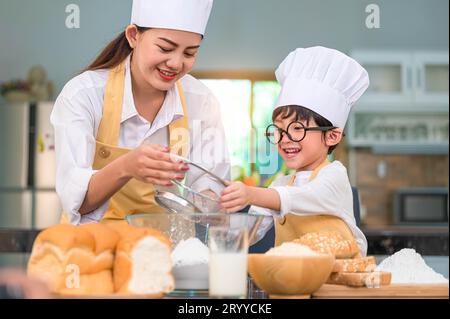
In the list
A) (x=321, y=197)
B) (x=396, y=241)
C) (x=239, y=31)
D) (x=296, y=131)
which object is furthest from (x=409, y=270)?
(x=239, y=31)

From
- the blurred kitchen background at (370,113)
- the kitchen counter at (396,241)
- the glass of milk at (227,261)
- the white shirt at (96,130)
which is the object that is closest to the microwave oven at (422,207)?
the blurred kitchen background at (370,113)

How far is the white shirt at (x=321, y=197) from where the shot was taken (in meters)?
1.41

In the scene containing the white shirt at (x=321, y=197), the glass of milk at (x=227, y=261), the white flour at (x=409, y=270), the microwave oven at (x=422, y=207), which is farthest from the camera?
the microwave oven at (x=422, y=207)

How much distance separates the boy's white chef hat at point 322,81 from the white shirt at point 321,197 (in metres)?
0.10

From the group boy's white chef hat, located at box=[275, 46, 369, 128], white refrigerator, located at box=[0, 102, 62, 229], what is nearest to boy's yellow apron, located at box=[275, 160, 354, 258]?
boy's white chef hat, located at box=[275, 46, 369, 128]

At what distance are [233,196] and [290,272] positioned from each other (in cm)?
22

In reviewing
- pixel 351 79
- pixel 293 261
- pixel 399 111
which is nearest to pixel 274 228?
pixel 351 79

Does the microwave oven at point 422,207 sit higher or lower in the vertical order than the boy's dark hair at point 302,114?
lower

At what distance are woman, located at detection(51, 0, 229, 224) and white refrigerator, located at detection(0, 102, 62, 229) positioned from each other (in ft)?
11.7

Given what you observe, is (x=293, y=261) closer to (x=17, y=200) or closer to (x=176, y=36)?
(x=176, y=36)

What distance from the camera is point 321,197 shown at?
57.2 inches

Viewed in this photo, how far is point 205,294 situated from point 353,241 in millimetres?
432

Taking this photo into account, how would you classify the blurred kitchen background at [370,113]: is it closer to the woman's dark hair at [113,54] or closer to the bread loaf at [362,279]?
the woman's dark hair at [113,54]

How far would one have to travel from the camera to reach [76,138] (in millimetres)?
1447
